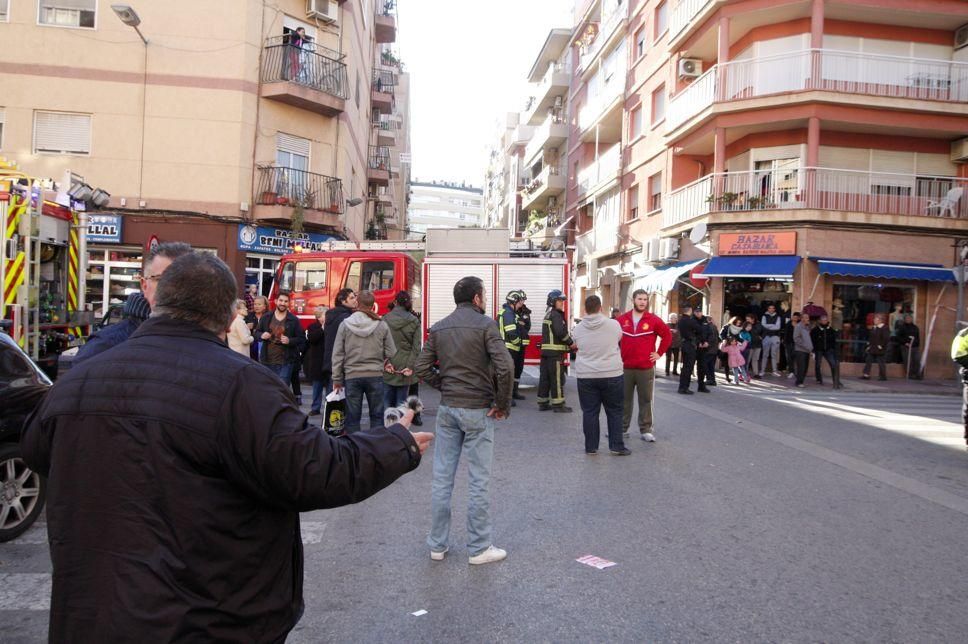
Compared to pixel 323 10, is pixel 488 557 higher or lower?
lower

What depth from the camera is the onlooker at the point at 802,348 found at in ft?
55.2

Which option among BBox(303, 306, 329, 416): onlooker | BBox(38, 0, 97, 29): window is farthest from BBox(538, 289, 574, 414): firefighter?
BBox(38, 0, 97, 29): window

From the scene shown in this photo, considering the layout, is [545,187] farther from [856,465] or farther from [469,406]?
[469,406]

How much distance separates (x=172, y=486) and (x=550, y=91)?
42.8 m

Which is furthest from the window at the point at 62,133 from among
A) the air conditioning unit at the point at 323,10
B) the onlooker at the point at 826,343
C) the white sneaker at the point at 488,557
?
the white sneaker at the point at 488,557

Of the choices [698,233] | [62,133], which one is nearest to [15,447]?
[698,233]

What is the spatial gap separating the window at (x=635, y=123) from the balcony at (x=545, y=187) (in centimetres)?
1115

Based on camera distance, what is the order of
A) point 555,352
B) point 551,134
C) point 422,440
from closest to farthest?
point 422,440 → point 555,352 → point 551,134

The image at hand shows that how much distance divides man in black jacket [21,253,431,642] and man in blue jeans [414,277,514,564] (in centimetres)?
287

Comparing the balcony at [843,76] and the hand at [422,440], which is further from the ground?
the balcony at [843,76]

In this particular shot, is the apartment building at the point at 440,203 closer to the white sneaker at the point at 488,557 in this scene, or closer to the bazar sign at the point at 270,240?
the bazar sign at the point at 270,240

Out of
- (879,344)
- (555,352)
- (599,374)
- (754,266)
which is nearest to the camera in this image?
(599,374)

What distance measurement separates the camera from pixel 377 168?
3847 cm

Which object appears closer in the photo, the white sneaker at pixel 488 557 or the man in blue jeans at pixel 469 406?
the white sneaker at pixel 488 557
